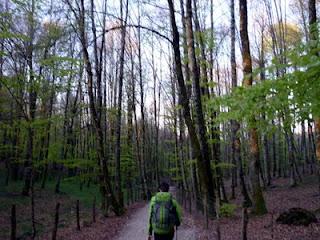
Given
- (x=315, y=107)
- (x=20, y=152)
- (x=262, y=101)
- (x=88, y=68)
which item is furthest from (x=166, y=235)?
(x=20, y=152)

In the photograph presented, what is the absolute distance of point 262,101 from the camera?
566 cm

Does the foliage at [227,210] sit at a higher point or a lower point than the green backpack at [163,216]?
lower

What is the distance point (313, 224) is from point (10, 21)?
12.8 metres

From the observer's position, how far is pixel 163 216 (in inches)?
258

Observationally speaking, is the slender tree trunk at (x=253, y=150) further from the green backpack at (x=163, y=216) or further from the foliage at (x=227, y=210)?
the green backpack at (x=163, y=216)

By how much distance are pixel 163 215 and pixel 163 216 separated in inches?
0.7

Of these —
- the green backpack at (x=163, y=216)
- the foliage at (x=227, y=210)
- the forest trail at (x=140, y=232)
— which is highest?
the green backpack at (x=163, y=216)

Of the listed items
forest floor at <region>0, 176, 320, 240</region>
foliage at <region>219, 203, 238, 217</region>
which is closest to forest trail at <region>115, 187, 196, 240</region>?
forest floor at <region>0, 176, 320, 240</region>

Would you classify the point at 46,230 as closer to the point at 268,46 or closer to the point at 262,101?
the point at 262,101

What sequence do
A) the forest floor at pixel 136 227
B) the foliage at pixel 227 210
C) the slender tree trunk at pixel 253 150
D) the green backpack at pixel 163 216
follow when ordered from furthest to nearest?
the foliage at pixel 227 210, the slender tree trunk at pixel 253 150, the forest floor at pixel 136 227, the green backpack at pixel 163 216


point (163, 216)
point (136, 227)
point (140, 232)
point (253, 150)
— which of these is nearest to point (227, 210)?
point (253, 150)

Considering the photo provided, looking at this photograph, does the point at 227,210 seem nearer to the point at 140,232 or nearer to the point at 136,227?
the point at 140,232

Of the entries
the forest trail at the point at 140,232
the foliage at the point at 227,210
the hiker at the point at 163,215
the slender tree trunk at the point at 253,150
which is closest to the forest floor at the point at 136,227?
the forest trail at the point at 140,232

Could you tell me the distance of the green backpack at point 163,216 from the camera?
656cm
